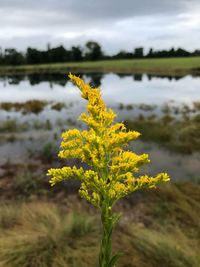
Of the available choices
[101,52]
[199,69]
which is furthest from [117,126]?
[101,52]

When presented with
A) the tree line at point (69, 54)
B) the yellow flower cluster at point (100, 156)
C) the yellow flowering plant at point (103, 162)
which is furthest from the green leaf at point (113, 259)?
the tree line at point (69, 54)

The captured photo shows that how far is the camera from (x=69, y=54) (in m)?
150

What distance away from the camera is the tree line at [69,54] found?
147 m

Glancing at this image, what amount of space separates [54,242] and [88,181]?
503cm

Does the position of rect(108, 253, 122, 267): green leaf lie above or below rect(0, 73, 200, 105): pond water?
above

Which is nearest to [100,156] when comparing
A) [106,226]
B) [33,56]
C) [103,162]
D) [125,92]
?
[103,162]

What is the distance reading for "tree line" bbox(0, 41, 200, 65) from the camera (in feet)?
483

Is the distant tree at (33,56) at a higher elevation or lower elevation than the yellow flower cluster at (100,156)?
lower

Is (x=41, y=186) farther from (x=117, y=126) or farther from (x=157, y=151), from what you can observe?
(x=117, y=126)

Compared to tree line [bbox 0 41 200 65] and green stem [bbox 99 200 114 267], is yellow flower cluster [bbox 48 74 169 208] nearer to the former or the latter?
green stem [bbox 99 200 114 267]

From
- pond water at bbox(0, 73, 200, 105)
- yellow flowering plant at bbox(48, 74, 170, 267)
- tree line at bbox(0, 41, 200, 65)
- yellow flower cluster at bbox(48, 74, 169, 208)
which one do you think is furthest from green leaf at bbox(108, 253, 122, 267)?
tree line at bbox(0, 41, 200, 65)

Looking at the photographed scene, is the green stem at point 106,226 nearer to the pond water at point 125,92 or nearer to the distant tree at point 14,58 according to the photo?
the pond water at point 125,92

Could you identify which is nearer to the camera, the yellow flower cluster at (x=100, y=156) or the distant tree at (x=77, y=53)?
the yellow flower cluster at (x=100, y=156)

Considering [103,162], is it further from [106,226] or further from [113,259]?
[113,259]
